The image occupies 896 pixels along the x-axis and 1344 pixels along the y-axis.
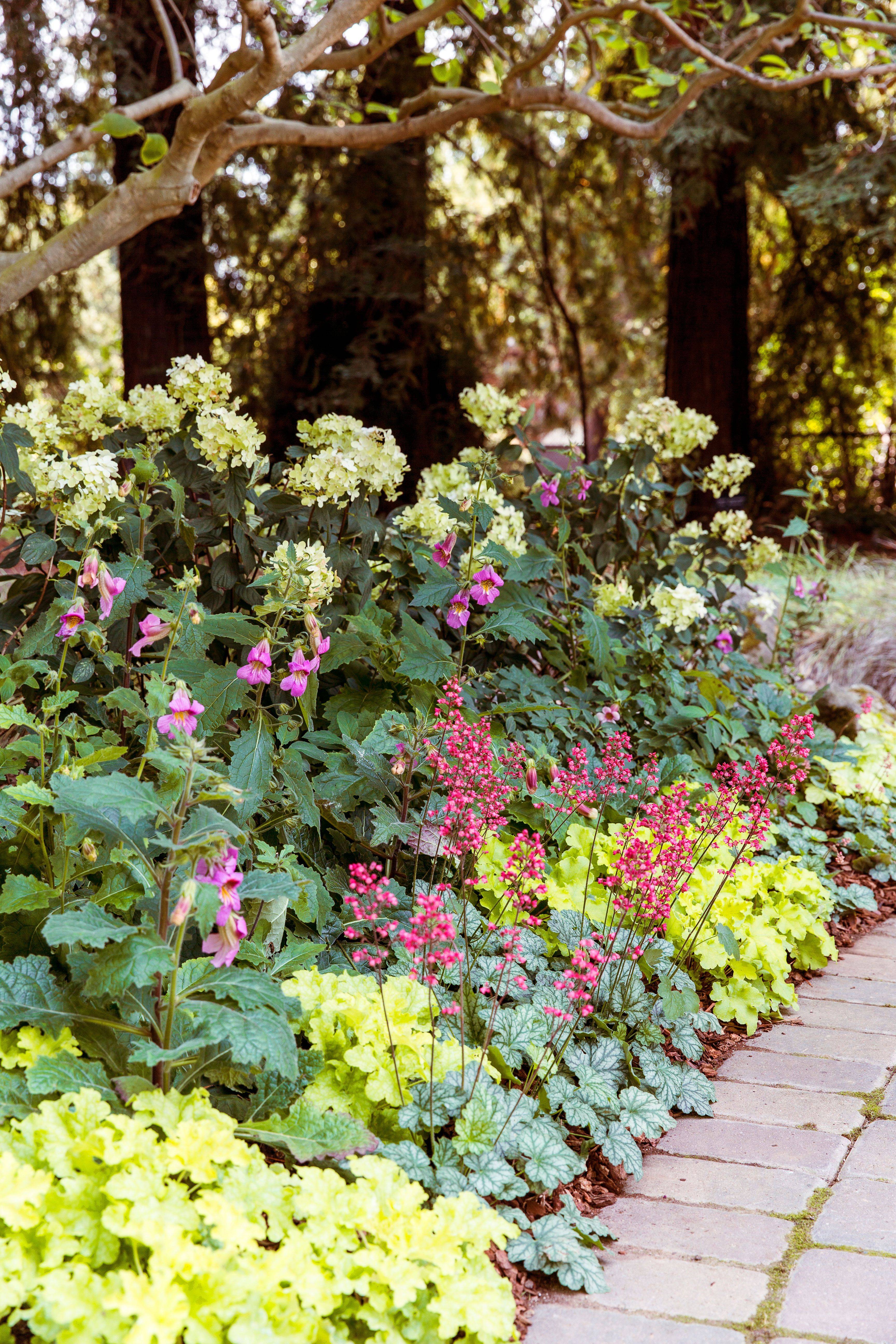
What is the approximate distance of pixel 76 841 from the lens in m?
1.90

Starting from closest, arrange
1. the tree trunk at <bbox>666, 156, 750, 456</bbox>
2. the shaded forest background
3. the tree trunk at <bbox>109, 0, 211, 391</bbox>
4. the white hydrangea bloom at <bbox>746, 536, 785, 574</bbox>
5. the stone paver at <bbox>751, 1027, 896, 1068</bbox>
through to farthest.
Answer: the stone paver at <bbox>751, 1027, 896, 1068</bbox>, the white hydrangea bloom at <bbox>746, 536, 785, 574</bbox>, the tree trunk at <bbox>109, 0, 211, 391</bbox>, the shaded forest background, the tree trunk at <bbox>666, 156, 750, 456</bbox>

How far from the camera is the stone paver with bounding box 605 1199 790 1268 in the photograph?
68.9 inches

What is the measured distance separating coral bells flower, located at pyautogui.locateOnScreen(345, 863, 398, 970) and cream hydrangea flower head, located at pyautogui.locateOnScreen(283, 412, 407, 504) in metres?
0.89

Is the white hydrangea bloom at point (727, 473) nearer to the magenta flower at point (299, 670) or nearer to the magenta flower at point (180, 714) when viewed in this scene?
the magenta flower at point (299, 670)

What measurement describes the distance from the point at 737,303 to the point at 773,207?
8.50 feet

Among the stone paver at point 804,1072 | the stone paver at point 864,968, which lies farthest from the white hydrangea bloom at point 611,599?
the stone paver at point 804,1072

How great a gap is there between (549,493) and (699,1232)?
2.25 metres

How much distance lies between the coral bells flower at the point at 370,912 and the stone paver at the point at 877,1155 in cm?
93

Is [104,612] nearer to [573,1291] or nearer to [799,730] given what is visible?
[573,1291]

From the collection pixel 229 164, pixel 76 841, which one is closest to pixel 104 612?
pixel 76 841

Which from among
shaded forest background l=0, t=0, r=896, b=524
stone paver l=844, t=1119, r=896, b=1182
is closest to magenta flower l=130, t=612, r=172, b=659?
stone paver l=844, t=1119, r=896, b=1182

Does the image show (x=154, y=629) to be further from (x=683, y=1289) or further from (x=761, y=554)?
(x=761, y=554)

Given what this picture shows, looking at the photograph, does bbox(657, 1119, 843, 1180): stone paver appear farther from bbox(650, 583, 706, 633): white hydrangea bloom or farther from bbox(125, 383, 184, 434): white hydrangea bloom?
bbox(125, 383, 184, 434): white hydrangea bloom

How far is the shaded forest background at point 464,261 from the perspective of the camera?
22.4 feet
